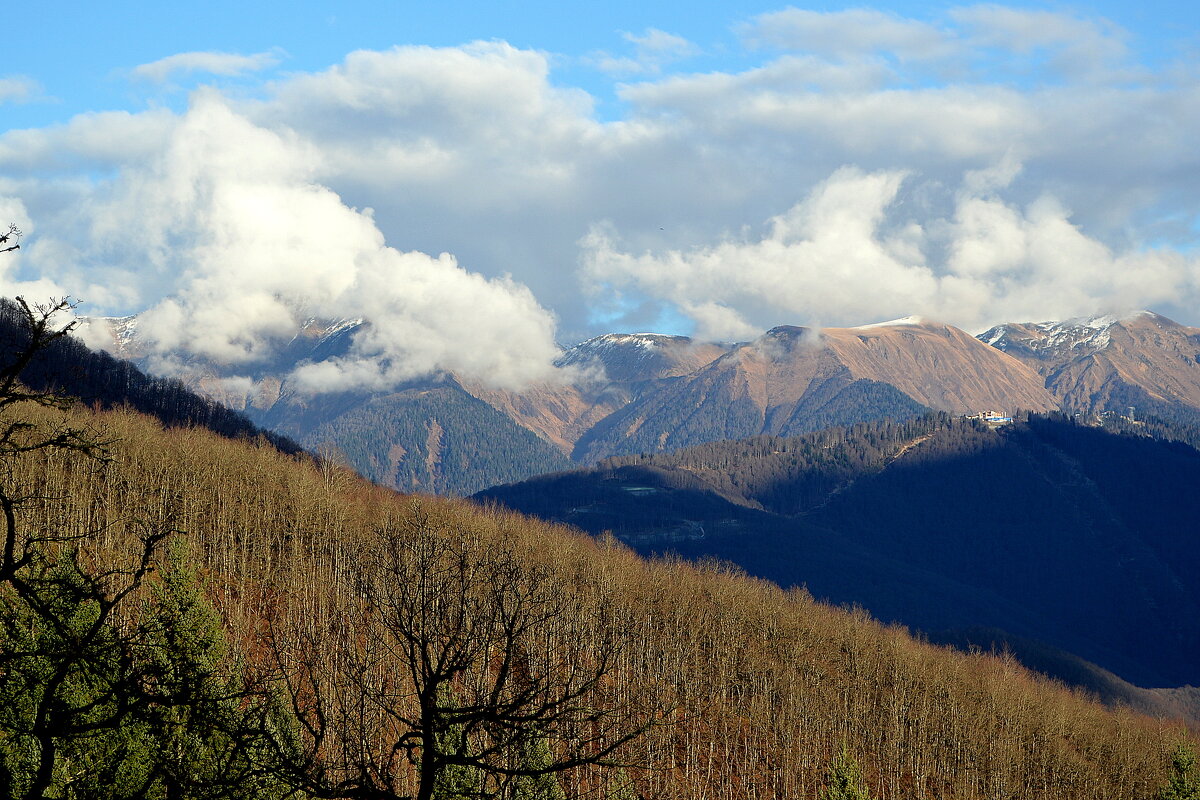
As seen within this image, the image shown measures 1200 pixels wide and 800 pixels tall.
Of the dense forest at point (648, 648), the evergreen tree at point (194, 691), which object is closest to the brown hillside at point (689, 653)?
the dense forest at point (648, 648)

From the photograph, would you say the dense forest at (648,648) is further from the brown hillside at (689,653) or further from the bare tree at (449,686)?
the bare tree at (449,686)

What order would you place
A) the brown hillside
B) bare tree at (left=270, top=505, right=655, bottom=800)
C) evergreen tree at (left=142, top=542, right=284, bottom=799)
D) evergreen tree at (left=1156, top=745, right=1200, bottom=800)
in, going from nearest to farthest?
bare tree at (left=270, top=505, right=655, bottom=800)
evergreen tree at (left=142, top=542, right=284, bottom=799)
evergreen tree at (left=1156, top=745, right=1200, bottom=800)
the brown hillside

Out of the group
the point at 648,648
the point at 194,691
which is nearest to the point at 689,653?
the point at 648,648

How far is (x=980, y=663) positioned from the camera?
19150 centimetres

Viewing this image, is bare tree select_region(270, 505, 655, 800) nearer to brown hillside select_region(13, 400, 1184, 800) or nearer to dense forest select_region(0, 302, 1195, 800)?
dense forest select_region(0, 302, 1195, 800)

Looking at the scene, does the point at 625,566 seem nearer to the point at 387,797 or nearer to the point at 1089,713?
the point at 1089,713

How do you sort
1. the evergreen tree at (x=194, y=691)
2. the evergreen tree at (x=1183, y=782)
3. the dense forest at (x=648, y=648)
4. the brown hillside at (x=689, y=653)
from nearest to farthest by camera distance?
1. the evergreen tree at (x=194, y=691)
2. the evergreen tree at (x=1183, y=782)
3. the dense forest at (x=648, y=648)
4. the brown hillside at (x=689, y=653)

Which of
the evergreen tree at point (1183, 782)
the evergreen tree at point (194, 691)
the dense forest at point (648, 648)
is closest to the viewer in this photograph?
the evergreen tree at point (194, 691)

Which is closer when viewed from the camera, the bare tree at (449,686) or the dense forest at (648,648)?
the bare tree at (449,686)

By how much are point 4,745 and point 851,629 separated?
152026 mm

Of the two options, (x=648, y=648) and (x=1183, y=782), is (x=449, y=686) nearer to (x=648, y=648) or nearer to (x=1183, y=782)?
(x=1183, y=782)

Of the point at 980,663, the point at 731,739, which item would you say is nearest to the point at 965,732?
the point at 731,739

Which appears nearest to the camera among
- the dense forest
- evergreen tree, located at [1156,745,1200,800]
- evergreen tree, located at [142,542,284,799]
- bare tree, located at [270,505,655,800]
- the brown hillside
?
bare tree, located at [270,505,655,800]

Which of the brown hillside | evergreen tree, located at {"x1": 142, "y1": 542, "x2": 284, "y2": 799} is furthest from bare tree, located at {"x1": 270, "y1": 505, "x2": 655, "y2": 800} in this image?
the brown hillside
